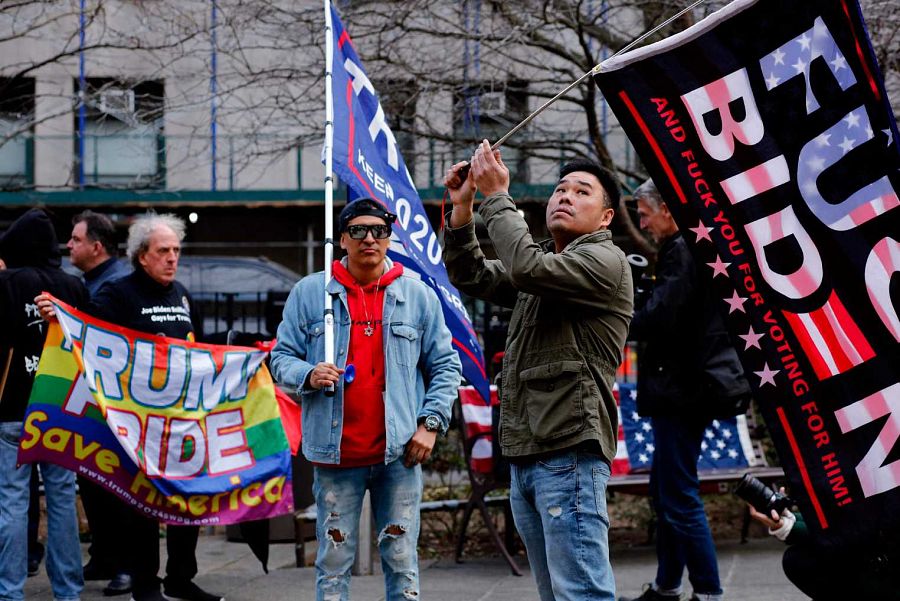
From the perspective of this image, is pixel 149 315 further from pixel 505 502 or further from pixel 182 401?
pixel 505 502

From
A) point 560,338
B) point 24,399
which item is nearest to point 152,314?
point 24,399

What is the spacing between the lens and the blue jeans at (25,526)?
5.74 m

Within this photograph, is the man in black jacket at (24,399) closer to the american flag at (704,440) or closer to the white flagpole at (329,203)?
the white flagpole at (329,203)

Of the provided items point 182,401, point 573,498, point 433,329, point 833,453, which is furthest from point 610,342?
point 182,401

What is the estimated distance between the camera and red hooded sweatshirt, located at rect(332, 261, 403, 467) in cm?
469

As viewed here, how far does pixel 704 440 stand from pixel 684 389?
2.77m

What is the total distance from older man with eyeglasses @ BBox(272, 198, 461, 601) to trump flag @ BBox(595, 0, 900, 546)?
1804 mm

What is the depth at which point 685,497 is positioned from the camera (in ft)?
18.5

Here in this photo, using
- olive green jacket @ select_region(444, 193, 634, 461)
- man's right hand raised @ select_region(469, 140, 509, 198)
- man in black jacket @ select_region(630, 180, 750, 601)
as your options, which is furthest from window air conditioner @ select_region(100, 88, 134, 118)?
olive green jacket @ select_region(444, 193, 634, 461)

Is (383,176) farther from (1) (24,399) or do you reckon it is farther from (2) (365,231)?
(1) (24,399)

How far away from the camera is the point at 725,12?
10.8 feet

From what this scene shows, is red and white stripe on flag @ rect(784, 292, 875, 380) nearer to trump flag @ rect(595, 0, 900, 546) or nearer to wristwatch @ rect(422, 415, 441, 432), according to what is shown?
trump flag @ rect(595, 0, 900, 546)

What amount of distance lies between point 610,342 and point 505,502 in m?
4.15

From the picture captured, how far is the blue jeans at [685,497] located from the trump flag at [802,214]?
2.59m
